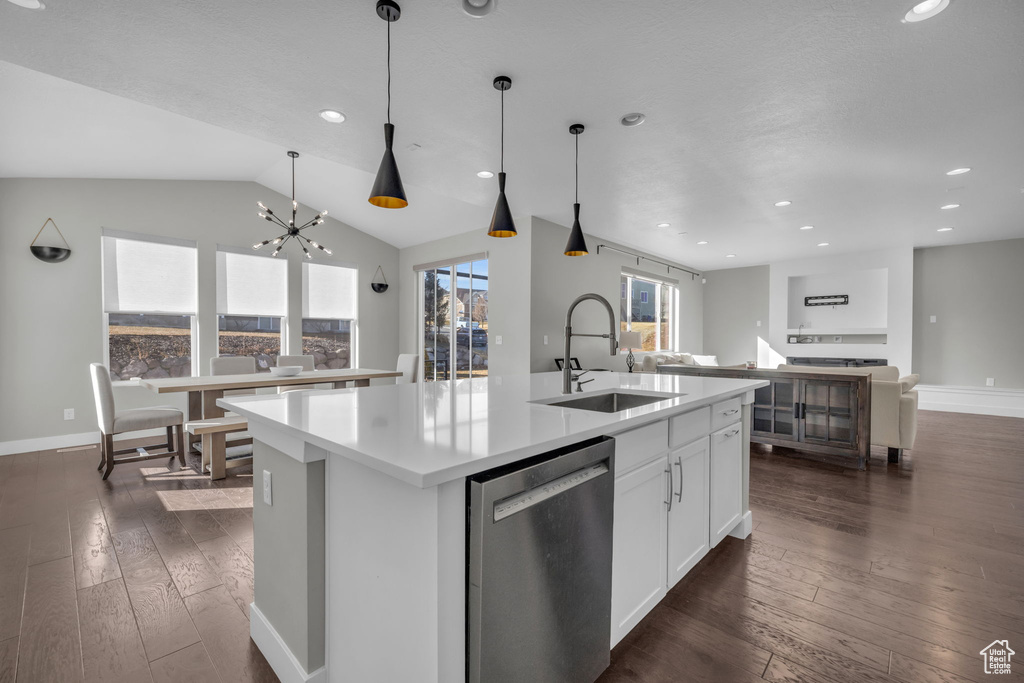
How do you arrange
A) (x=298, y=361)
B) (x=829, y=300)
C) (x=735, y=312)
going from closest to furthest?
(x=298, y=361) → (x=829, y=300) → (x=735, y=312)

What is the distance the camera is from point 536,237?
5.36 metres

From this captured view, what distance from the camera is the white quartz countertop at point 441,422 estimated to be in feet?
3.06

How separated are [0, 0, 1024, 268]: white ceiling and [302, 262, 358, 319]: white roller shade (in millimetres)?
1750

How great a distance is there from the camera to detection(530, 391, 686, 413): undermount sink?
1.97 m

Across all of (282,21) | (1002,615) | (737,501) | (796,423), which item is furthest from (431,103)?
(796,423)

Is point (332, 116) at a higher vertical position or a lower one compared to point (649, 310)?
higher

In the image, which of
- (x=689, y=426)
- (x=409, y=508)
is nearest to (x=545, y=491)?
(x=409, y=508)

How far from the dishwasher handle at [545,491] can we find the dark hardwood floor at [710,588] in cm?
75

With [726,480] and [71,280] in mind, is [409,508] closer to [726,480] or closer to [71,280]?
[726,480]

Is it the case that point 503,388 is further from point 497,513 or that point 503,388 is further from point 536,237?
A: point 536,237

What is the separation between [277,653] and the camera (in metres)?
1.44

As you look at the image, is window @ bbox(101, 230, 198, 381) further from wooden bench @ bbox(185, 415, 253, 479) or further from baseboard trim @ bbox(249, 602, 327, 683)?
baseboard trim @ bbox(249, 602, 327, 683)

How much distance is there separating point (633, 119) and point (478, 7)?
4.69ft

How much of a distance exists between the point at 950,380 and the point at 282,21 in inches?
388
